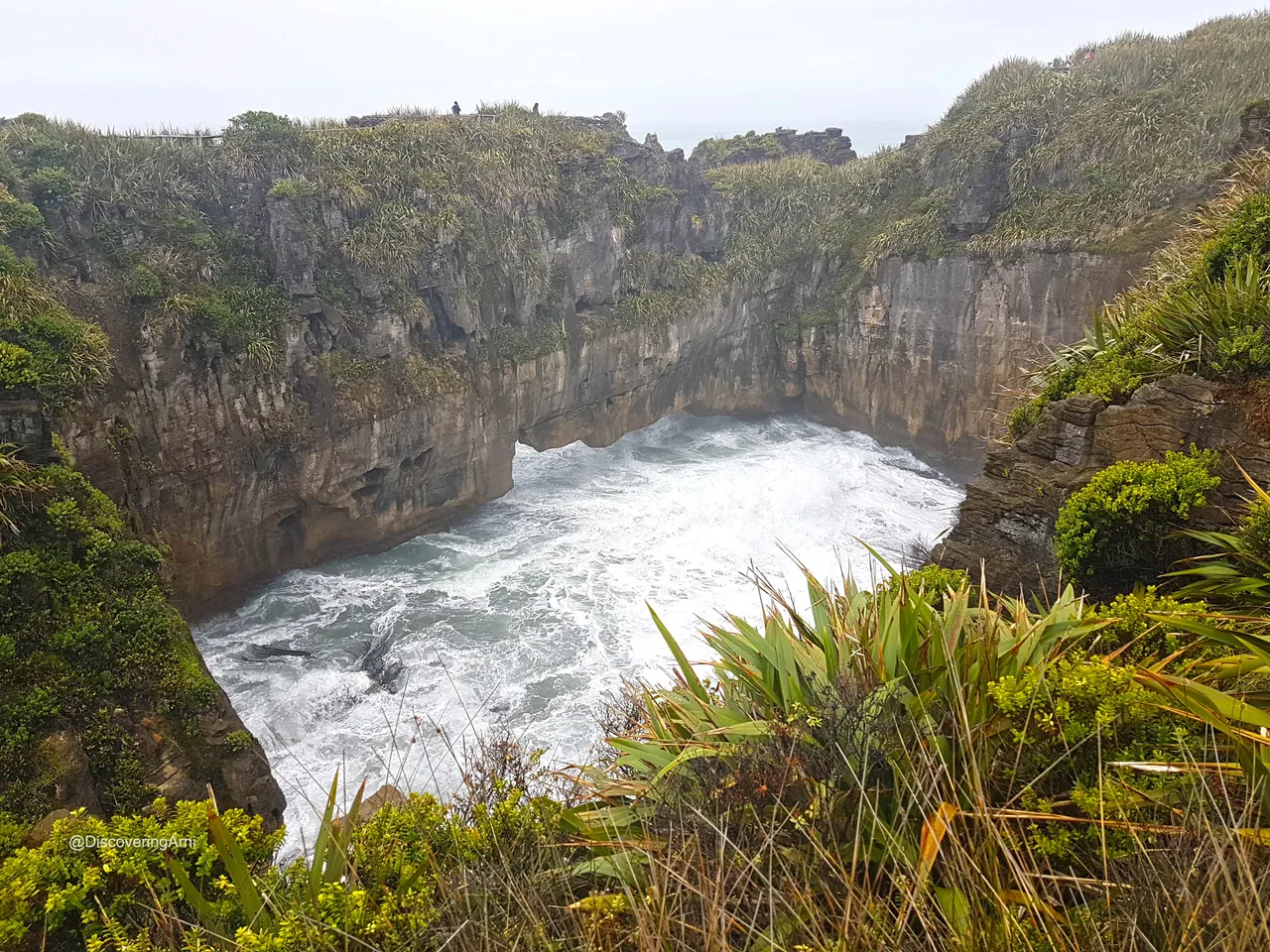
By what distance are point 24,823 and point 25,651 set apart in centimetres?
253

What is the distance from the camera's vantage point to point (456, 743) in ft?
39.1

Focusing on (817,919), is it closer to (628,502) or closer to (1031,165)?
(628,502)

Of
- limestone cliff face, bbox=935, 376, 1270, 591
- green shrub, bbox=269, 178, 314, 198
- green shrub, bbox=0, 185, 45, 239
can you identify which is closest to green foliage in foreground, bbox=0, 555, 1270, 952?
limestone cliff face, bbox=935, 376, 1270, 591

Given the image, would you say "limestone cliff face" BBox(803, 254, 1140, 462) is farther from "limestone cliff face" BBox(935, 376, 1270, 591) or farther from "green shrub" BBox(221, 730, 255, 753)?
"green shrub" BBox(221, 730, 255, 753)

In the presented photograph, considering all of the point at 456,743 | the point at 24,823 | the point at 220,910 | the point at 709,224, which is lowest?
the point at 456,743

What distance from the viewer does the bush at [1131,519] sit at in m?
5.53

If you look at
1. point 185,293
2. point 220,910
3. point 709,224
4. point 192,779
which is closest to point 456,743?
point 192,779

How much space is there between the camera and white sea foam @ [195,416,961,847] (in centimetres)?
1255

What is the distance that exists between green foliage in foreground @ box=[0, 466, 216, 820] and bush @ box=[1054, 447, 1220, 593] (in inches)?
370

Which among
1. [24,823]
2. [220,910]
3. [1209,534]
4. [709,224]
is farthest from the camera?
[709,224]

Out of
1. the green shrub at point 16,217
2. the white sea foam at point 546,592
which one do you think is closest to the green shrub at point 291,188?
the green shrub at point 16,217

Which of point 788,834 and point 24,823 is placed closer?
point 788,834

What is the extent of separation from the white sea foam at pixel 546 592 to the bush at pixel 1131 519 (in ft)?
13.2

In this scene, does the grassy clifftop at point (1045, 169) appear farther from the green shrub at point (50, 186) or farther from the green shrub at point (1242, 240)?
the green shrub at point (50, 186)
